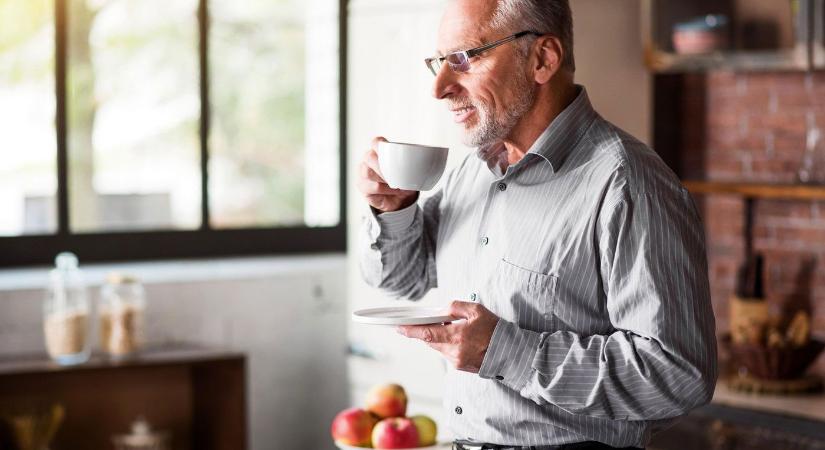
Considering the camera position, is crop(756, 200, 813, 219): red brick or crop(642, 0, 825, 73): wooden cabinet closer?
crop(642, 0, 825, 73): wooden cabinet

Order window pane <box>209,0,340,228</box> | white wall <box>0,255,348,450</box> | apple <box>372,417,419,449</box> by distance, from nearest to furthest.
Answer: apple <box>372,417,419,449</box> < white wall <box>0,255,348,450</box> < window pane <box>209,0,340,228</box>

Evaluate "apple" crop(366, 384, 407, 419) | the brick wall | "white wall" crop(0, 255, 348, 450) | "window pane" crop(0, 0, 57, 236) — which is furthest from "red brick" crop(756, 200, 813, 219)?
"window pane" crop(0, 0, 57, 236)

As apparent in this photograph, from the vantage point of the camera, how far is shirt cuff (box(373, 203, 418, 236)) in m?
1.98

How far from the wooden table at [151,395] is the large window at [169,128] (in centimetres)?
45

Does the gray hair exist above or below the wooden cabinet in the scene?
below

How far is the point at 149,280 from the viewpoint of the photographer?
390 centimetres

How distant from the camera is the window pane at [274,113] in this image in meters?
4.24

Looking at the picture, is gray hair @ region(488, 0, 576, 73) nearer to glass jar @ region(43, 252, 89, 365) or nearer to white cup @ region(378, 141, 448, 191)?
white cup @ region(378, 141, 448, 191)

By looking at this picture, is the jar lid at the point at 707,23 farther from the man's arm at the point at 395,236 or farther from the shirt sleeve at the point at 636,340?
the shirt sleeve at the point at 636,340

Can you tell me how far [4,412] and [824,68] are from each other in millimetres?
2825

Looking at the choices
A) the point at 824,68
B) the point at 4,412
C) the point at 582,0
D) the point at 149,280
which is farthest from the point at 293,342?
the point at 824,68

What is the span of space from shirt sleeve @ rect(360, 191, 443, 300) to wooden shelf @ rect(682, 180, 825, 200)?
5.52 feet

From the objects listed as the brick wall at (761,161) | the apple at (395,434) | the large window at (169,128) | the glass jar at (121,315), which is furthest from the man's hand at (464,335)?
the large window at (169,128)

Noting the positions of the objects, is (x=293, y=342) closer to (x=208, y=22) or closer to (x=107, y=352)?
(x=107, y=352)
